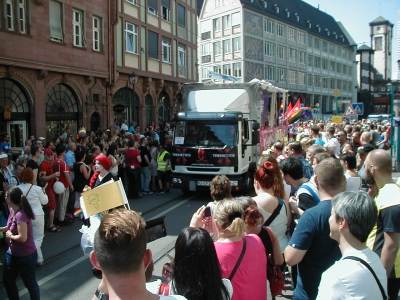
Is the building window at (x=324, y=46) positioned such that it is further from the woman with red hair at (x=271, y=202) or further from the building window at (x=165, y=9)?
the woman with red hair at (x=271, y=202)

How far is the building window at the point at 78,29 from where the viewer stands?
65.5 ft

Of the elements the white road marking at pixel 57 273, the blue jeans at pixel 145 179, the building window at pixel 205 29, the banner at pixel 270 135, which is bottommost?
the white road marking at pixel 57 273

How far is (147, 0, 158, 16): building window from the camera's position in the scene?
1037 inches

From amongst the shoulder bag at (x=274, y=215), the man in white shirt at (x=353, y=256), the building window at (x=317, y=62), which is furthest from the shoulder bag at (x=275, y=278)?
the building window at (x=317, y=62)

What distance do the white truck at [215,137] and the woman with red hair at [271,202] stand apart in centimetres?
723

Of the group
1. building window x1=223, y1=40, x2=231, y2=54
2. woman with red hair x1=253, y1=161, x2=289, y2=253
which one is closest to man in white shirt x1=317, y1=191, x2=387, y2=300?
woman with red hair x1=253, y1=161, x2=289, y2=253

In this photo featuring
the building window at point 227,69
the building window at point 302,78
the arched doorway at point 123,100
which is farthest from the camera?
the building window at point 302,78

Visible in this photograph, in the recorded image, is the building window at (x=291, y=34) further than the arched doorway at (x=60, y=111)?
Yes

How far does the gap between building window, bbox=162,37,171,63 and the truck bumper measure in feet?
58.3

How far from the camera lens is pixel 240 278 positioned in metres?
2.99

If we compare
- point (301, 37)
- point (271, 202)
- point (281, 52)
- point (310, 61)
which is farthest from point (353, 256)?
point (310, 61)

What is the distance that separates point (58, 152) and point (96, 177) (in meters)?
3.06

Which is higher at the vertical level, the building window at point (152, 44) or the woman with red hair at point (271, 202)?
the building window at point (152, 44)

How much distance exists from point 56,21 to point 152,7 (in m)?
9.34
